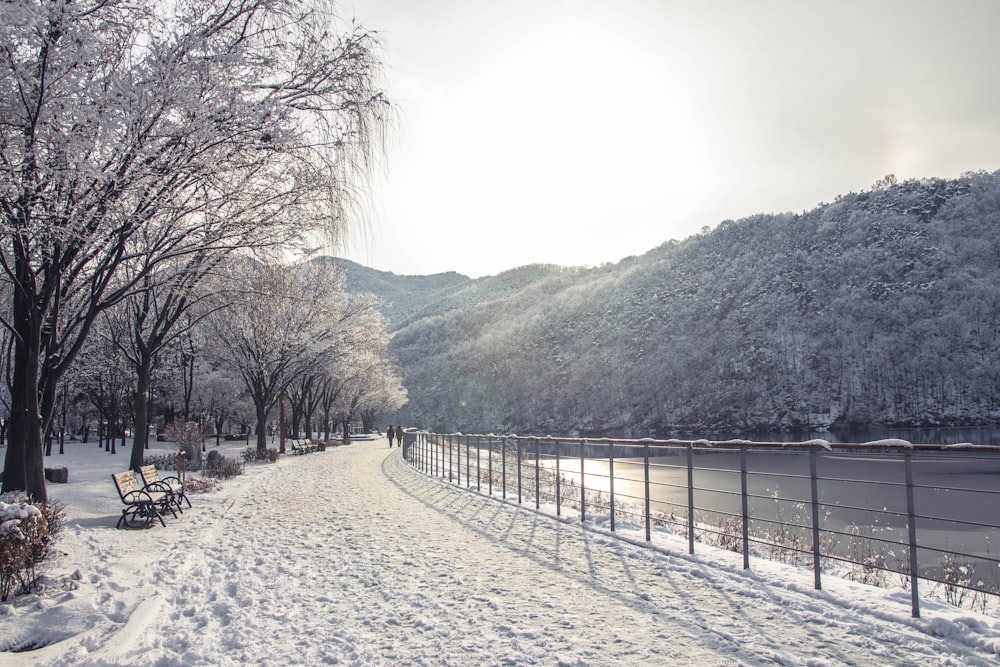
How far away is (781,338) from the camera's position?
112562 mm

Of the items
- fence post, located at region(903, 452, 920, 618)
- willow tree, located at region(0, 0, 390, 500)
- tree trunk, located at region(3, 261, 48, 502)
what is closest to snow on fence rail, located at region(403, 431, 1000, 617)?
fence post, located at region(903, 452, 920, 618)

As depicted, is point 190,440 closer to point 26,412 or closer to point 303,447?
point 303,447

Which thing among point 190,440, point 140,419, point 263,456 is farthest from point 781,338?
point 140,419

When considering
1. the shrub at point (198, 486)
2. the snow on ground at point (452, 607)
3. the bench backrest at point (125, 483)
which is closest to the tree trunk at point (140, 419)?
the shrub at point (198, 486)

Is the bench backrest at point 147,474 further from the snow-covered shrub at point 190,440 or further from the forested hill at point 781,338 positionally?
the forested hill at point 781,338

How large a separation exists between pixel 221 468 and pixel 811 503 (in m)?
18.5

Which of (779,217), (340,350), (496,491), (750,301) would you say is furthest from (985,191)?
(496,491)

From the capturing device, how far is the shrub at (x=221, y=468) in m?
19.5

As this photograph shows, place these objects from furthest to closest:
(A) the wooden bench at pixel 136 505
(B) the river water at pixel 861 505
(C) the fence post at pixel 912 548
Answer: (A) the wooden bench at pixel 136 505, (B) the river water at pixel 861 505, (C) the fence post at pixel 912 548

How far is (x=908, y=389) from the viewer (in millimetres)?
100375

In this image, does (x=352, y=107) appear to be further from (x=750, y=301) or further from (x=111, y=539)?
(x=750, y=301)

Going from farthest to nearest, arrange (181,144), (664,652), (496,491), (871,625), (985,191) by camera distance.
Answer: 1. (985,191)
2. (496,491)
3. (181,144)
4. (871,625)
5. (664,652)

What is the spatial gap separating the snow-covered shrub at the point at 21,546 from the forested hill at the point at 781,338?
98370 millimetres

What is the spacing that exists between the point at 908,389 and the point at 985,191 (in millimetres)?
50375
